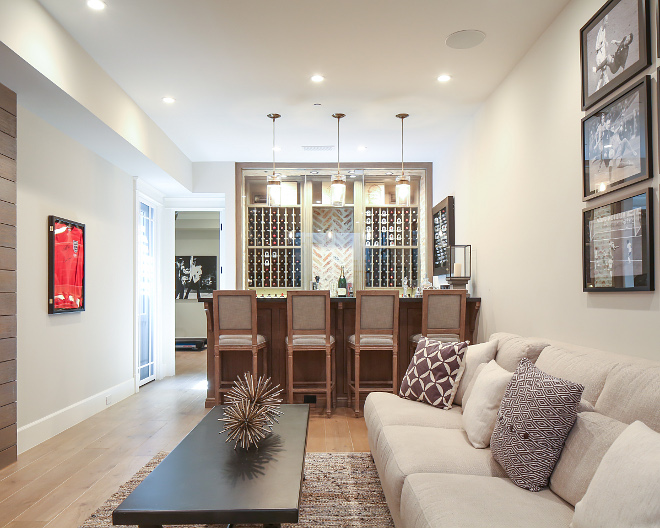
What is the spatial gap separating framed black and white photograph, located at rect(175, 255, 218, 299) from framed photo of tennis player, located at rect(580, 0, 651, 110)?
8684 mm

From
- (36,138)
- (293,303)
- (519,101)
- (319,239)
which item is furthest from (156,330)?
(519,101)

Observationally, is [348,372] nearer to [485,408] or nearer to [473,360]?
[473,360]

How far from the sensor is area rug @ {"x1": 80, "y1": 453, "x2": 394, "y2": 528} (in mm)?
2594

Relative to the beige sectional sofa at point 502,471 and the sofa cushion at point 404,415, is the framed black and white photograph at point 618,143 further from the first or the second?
the sofa cushion at point 404,415

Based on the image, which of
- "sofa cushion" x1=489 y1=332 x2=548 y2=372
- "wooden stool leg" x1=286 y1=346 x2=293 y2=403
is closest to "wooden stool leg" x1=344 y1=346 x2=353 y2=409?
"wooden stool leg" x1=286 y1=346 x2=293 y2=403

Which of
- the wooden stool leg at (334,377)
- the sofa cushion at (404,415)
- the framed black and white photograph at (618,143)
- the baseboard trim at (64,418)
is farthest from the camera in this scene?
the wooden stool leg at (334,377)

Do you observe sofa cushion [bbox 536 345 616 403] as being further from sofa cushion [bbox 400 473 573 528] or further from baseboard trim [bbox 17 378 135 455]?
baseboard trim [bbox 17 378 135 455]

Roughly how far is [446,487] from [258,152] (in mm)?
5411

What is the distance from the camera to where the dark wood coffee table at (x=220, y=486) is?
177 centimetres

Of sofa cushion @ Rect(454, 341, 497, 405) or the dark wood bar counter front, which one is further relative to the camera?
the dark wood bar counter front

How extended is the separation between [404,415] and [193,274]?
8309mm

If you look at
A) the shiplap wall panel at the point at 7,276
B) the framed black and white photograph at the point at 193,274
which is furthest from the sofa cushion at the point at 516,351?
the framed black and white photograph at the point at 193,274

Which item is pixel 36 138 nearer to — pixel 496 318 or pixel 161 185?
pixel 161 185

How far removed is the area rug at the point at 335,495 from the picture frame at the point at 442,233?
9.68 feet
